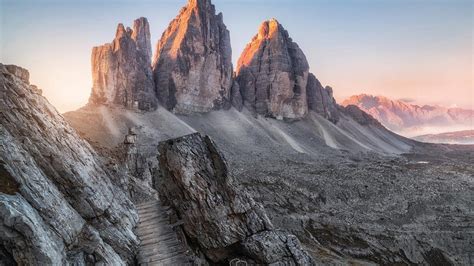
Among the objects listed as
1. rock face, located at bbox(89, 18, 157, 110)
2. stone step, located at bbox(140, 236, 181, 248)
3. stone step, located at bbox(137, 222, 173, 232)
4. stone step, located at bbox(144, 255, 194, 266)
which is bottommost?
stone step, located at bbox(144, 255, 194, 266)

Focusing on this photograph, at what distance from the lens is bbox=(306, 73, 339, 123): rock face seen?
120m

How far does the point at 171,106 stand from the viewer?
289ft

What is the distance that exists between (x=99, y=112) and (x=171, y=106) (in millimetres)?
19988

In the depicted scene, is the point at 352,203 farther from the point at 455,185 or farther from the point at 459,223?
the point at 455,185

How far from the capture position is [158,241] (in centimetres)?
1465

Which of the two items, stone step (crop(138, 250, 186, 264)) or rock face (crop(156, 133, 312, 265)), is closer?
stone step (crop(138, 250, 186, 264))

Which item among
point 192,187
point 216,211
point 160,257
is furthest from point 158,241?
point 216,211

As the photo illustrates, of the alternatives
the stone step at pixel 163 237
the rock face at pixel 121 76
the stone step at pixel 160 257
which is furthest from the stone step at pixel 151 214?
the rock face at pixel 121 76

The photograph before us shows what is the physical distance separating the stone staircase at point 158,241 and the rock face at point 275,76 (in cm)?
9095

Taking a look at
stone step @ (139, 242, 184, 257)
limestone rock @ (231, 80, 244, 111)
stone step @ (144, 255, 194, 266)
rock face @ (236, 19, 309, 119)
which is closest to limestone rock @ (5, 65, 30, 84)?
stone step @ (139, 242, 184, 257)

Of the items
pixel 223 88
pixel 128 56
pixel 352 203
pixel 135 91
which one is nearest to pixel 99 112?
pixel 135 91

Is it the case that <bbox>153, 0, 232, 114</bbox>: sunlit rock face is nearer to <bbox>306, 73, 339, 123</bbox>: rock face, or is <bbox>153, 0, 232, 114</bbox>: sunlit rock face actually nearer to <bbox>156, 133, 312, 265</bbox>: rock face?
<bbox>306, 73, 339, 123</bbox>: rock face

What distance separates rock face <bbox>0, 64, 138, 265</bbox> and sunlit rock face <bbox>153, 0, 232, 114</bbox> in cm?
7566

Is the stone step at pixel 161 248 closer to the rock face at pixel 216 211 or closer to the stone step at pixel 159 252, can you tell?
the stone step at pixel 159 252
